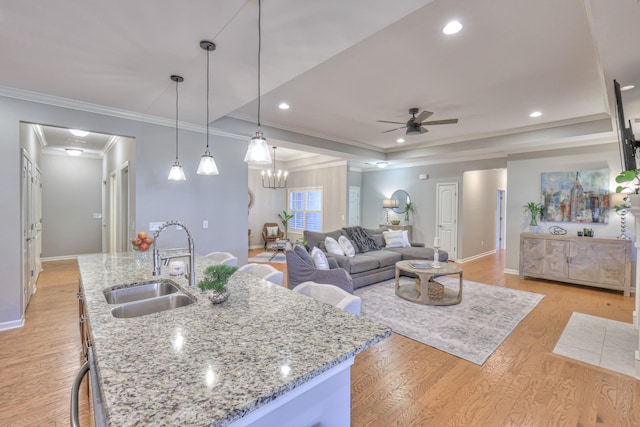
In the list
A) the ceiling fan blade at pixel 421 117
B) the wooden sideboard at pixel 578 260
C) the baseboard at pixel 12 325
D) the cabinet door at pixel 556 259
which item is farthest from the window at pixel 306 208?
the baseboard at pixel 12 325

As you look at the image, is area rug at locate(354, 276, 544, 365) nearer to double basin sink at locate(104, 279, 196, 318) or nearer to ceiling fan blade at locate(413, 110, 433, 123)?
double basin sink at locate(104, 279, 196, 318)

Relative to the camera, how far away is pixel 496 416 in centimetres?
193

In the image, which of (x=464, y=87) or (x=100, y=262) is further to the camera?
(x=464, y=87)

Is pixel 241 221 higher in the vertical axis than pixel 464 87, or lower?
lower

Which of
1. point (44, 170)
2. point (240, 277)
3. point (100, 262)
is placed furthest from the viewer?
point (44, 170)

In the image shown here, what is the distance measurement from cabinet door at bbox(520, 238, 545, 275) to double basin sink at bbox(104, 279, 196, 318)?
5919mm

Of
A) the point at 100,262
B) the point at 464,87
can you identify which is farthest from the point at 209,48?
the point at 464,87

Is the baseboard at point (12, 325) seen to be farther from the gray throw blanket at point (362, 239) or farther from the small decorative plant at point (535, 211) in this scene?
the small decorative plant at point (535, 211)

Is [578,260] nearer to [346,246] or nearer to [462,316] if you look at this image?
[462,316]

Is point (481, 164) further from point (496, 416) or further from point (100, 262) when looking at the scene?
point (100, 262)

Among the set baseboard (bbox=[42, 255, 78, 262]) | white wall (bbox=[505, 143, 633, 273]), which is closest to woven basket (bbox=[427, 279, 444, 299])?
white wall (bbox=[505, 143, 633, 273])

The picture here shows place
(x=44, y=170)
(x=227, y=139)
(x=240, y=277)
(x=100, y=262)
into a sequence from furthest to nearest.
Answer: (x=44, y=170)
(x=227, y=139)
(x=100, y=262)
(x=240, y=277)

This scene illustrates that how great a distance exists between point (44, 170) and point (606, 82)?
9.72 metres

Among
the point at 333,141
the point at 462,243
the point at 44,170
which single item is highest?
the point at 333,141
